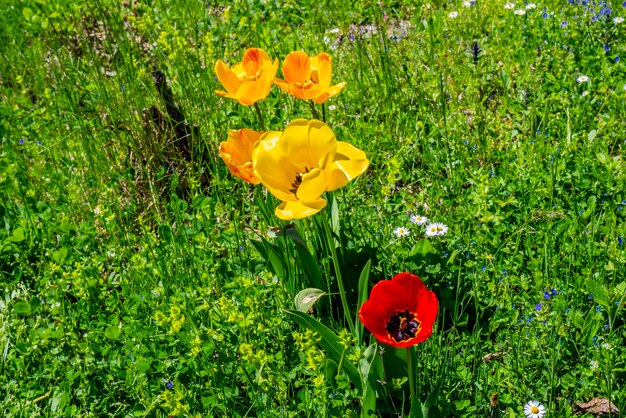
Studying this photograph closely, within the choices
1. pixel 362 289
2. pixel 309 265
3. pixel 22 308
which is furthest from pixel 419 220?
pixel 22 308

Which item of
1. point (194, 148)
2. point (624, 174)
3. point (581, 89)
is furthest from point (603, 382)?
point (194, 148)

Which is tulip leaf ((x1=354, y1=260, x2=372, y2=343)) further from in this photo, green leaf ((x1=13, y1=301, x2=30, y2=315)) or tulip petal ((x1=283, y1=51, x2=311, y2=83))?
green leaf ((x1=13, y1=301, x2=30, y2=315))

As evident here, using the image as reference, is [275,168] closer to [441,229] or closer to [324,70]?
[324,70]

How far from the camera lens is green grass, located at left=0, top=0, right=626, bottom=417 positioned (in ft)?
7.12

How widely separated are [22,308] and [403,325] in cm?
173

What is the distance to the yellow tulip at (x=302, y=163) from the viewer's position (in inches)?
66.3

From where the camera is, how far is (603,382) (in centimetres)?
207

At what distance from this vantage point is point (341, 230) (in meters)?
2.52

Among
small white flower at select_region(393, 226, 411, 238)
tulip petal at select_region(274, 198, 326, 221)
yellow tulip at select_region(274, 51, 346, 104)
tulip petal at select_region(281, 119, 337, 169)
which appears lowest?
small white flower at select_region(393, 226, 411, 238)

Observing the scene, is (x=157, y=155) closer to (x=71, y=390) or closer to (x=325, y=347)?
(x=71, y=390)

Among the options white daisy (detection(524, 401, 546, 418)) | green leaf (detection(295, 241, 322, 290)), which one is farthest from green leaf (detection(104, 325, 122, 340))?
white daisy (detection(524, 401, 546, 418))

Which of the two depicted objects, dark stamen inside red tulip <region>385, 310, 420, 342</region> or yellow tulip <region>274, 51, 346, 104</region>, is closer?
dark stamen inside red tulip <region>385, 310, 420, 342</region>

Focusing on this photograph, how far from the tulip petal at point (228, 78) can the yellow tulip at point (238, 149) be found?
0.16m

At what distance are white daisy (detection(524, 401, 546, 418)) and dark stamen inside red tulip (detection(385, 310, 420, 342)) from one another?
20.8 inches
